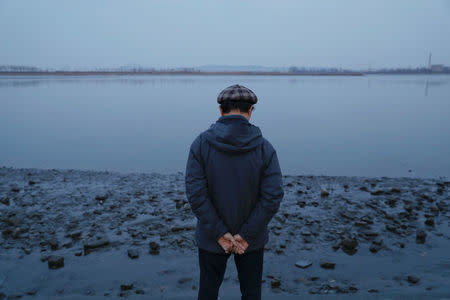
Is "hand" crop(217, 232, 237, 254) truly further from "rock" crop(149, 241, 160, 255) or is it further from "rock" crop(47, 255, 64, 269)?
"rock" crop(47, 255, 64, 269)

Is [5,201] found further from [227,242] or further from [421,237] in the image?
[421,237]

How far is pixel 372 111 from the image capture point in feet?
111

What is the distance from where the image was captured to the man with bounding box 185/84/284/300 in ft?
9.57

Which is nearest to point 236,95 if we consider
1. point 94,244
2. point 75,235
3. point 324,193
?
point 94,244

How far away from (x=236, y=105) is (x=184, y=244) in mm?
4080

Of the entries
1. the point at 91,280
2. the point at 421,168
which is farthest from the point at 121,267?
the point at 421,168

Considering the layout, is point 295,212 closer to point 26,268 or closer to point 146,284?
point 146,284

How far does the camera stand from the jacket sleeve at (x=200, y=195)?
2.99 m

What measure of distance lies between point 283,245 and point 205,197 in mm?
3720

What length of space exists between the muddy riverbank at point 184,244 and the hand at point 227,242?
2.00 m

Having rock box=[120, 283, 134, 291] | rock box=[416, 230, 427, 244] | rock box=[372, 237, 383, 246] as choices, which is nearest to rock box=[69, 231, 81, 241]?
rock box=[120, 283, 134, 291]

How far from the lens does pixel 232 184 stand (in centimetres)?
298

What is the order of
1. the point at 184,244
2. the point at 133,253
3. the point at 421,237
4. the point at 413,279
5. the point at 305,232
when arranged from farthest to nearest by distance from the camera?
1. the point at 305,232
2. the point at 421,237
3. the point at 184,244
4. the point at 133,253
5. the point at 413,279

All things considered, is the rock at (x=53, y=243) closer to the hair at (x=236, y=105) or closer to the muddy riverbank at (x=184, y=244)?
the muddy riverbank at (x=184, y=244)
